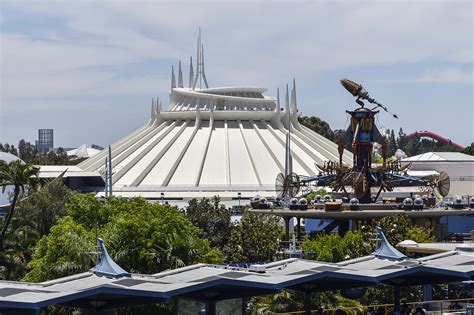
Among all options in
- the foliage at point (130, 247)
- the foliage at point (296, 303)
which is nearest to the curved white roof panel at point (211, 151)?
the foliage at point (130, 247)

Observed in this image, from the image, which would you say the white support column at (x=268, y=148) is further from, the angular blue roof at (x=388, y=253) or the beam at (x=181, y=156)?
the angular blue roof at (x=388, y=253)

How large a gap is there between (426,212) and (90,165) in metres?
63.2

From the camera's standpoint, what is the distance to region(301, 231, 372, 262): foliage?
179 feet

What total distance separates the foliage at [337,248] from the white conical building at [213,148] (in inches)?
2021

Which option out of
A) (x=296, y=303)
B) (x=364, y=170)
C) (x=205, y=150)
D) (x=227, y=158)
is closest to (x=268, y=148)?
(x=227, y=158)

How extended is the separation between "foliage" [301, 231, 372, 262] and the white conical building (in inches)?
2021

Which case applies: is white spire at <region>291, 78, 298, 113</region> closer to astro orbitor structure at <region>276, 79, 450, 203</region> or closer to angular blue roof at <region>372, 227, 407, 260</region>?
astro orbitor structure at <region>276, 79, 450, 203</region>

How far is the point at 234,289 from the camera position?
108 feet

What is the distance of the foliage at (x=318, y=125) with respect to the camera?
173875 millimetres

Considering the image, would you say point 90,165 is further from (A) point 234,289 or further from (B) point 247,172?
(A) point 234,289

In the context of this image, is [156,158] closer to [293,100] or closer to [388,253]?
[293,100]

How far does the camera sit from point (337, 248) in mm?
55500

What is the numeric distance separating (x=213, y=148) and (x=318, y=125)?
5354 cm

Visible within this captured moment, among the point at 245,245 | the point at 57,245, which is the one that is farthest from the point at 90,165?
the point at 57,245
